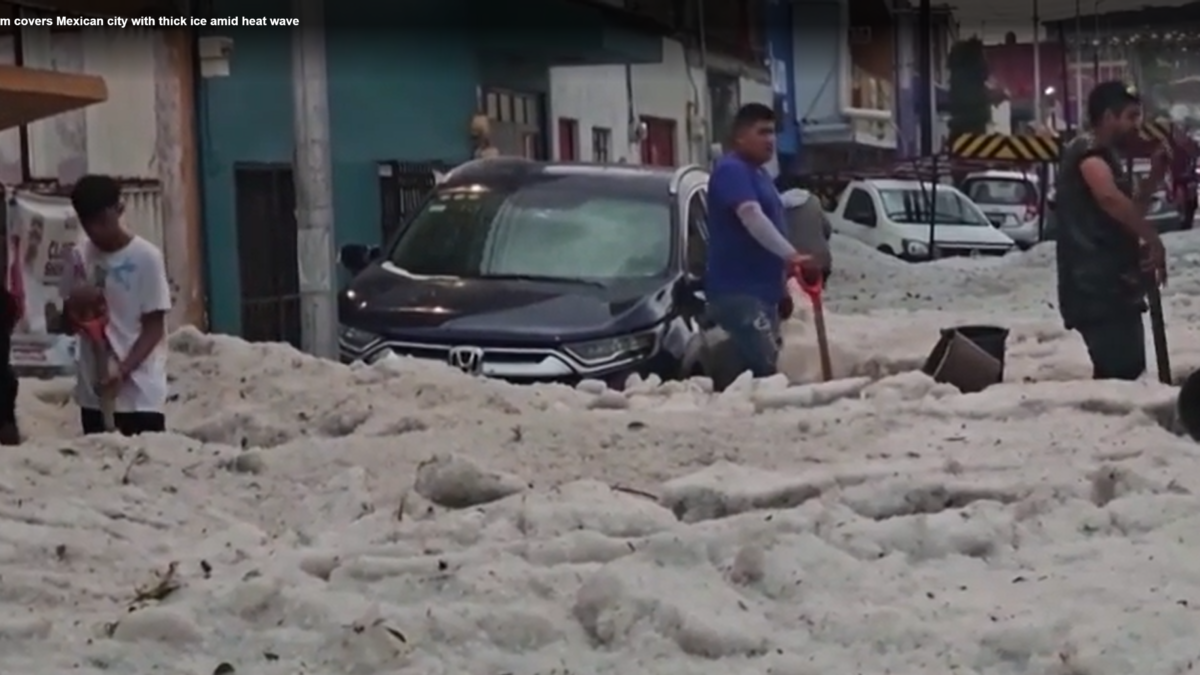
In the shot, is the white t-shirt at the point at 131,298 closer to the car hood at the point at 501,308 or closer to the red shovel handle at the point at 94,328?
the red shovel handle at the point at 94,328

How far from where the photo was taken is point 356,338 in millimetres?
10891

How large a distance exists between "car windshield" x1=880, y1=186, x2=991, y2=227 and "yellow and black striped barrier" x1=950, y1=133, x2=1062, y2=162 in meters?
2.21

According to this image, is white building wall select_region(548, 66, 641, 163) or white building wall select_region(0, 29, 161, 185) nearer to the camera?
white building wall select_region(0, 29, 161, 185)

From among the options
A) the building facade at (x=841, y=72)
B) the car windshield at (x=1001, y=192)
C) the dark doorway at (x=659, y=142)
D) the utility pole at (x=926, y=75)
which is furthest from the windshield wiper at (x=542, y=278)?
the building facade at (x=841, y=72)

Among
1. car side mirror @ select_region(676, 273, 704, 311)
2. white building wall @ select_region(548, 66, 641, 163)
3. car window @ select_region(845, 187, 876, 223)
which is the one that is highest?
white building wall @ select_region(548, 66, 641, 163)

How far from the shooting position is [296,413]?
7957mm

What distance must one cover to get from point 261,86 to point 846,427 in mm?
11297

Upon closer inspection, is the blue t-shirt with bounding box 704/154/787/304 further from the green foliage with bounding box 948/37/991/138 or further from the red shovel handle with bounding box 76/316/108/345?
the green foliage with bounding box 948/37/991/138

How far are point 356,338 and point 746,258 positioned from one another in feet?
7.08

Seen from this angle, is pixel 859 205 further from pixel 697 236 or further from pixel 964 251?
pixel 697 236

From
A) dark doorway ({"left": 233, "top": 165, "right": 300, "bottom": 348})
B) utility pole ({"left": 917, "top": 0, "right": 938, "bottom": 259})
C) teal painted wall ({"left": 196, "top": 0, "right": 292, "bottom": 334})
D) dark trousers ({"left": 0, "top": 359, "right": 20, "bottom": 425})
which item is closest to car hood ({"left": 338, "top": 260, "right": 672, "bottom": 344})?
dark trousers ({"left": 0, "top": 359, "right": 20, "bottom": 425})

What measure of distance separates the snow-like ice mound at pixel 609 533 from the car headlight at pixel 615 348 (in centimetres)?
203

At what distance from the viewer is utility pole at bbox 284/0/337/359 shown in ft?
43.0

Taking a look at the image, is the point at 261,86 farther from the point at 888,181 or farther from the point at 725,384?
the point at 888,181
